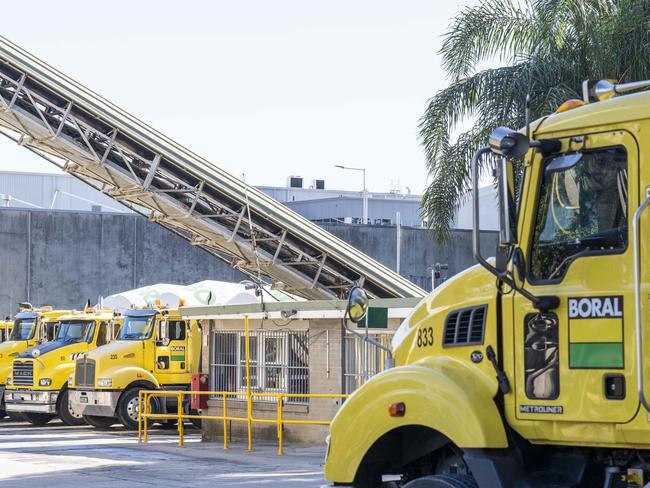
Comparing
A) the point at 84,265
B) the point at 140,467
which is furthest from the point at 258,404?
the point at 84,265

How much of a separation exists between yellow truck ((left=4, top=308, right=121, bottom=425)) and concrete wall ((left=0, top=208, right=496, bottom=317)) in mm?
16751

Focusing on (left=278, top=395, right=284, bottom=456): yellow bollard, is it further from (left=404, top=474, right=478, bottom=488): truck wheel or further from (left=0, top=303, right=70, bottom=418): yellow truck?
(left=0, top=303, right=70, bottom=418): yellow truck

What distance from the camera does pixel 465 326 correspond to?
765 cm

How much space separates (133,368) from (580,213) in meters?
20.3

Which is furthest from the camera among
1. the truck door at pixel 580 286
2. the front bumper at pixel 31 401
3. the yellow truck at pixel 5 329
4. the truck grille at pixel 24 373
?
the yellow truck at pixel 5 329

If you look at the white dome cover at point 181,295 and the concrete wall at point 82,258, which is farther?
the concrete wall at point 82,258

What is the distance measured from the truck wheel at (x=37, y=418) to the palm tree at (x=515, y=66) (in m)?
13.5

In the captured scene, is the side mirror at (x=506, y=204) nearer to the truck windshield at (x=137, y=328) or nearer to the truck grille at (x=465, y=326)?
the truck grille at (x=465, y=326)

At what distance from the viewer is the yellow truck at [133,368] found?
2602cm

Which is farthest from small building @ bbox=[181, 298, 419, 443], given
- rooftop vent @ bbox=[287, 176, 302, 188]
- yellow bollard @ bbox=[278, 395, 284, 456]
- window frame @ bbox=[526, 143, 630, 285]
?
rooftop vent @ bbox=[287, 176, 302, 188]

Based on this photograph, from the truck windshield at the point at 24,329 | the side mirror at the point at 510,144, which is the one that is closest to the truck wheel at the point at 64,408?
the truck windshield at the point at 24,329

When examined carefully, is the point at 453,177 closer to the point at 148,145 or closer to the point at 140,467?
the point at 140,467

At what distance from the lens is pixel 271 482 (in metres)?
15.5

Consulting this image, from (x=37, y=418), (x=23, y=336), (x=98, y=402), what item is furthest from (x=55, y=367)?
(x=23, y=336)
